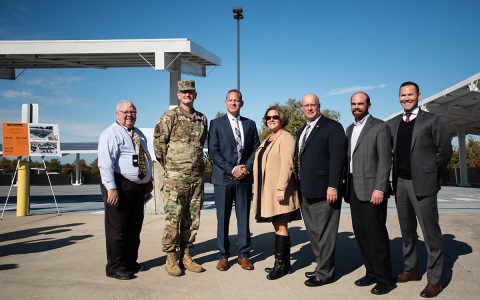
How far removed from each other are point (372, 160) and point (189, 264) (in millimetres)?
2443

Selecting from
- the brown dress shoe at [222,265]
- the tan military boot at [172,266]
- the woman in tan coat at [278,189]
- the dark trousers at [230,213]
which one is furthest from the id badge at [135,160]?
the brown dress shoe at [222,265]

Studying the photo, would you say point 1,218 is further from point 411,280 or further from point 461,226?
point 461,226

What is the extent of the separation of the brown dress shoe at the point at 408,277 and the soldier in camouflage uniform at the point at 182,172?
2.21 metres

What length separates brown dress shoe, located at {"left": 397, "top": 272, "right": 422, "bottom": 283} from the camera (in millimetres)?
3887

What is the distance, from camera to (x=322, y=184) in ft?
12.7

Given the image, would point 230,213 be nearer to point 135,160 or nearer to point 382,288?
point 135,160

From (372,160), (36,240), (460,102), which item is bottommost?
(36,240)

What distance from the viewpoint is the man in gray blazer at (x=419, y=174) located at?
142 inches

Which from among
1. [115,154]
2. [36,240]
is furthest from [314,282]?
[36,240]

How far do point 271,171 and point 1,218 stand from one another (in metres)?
7.80

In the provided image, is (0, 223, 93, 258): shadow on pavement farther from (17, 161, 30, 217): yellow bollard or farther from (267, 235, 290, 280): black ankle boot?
(267, 235, 290, 280): black ankle boot

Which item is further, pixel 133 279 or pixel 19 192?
pixel 19 192

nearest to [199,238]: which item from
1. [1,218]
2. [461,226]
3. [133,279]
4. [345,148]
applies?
[133,279]

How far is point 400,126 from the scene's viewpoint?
155 inches
